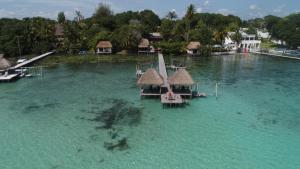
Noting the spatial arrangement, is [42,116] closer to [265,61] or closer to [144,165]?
[144,165]

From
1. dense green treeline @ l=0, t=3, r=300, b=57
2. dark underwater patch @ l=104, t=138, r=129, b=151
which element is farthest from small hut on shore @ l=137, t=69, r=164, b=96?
dense green treeline @ l=0, t=3, r=300, b=57

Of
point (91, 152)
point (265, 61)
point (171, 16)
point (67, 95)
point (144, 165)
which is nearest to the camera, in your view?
point (144, 165)

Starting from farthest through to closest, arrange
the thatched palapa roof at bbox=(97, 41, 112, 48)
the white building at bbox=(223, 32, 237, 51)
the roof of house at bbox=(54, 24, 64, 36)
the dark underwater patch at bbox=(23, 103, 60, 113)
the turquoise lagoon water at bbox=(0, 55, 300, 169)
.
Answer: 1. the white building at bbox=(223, 32, 237, 51)
2. the roof of house at bbox=(54, 24, 64, 36)
3. the thatched palapa roof at bbox=(97, 41, 112, 48)
4. the dark underwater patch at bbox=(23, 103, 60, 113)
5. the turquoise lagoon water at bbox=(0, 55, 300, 169)

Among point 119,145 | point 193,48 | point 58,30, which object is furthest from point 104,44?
point 119,145

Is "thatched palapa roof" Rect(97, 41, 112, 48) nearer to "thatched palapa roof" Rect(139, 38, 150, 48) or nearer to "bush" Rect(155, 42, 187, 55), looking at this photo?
"thatched palapa roof" Rect(139, 38, 150, 48)

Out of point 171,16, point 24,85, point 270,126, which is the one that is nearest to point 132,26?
point 171,16

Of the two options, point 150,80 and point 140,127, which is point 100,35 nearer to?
point 150,80
